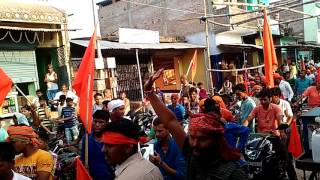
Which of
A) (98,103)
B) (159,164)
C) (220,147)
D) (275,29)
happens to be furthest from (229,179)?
(275,29)

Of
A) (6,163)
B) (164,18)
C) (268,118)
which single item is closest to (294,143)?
(268,118)

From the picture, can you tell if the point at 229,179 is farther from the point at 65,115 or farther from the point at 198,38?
the point at 198,38

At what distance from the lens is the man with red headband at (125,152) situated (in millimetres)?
2629

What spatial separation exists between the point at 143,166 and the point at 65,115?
8.09m

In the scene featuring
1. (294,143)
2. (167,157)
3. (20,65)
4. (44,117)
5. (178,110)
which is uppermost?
(20,65)

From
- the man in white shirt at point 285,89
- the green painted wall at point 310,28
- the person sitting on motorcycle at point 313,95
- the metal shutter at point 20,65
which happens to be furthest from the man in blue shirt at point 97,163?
the green painted wall at point 310,28

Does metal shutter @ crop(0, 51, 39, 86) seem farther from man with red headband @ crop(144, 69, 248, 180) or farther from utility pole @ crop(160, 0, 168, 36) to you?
utility pole @ crop(160, 0, 168, 36)

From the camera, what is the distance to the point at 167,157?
365 cm

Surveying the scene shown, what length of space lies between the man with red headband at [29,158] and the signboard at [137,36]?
1216cm

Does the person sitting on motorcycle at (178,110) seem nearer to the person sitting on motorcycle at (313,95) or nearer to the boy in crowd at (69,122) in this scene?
the person sitting on motorcycle at (313,95)

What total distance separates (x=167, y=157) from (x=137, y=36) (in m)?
13.1

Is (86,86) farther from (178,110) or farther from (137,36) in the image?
(137,36)

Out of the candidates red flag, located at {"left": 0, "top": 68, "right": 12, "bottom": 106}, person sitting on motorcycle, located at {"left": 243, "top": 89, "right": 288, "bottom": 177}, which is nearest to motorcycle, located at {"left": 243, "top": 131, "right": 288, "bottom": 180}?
person sitting on motorcycle, located at {"left": 243, "top": 89, "right": 288, "bottom": 177}

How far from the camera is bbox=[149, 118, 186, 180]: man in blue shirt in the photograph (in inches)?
134
